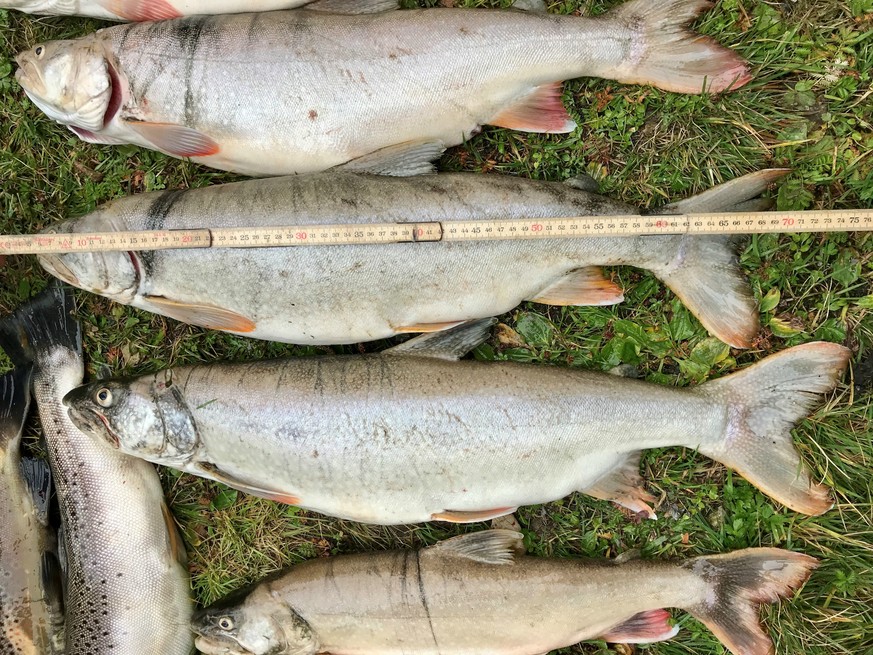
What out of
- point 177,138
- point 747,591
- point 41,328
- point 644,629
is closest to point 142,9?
point 177,138

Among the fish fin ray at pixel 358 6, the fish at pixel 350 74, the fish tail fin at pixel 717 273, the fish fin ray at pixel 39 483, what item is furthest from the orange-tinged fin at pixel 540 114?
the fish fin ray at pixel 39 483

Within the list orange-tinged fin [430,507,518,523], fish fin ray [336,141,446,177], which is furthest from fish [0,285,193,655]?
fish fin ray [336,141,446,177]

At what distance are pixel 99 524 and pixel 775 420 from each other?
3903 mm

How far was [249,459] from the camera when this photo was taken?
10.5 feet

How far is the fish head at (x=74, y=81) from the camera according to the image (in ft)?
10.7

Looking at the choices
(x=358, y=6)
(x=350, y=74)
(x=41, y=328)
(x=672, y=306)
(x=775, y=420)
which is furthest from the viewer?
(x=41, y=328)

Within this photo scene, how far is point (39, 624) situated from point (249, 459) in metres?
1.91

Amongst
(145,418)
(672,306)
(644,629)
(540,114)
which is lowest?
(644,629)

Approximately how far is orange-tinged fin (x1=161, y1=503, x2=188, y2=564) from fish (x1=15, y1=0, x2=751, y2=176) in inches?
83.0

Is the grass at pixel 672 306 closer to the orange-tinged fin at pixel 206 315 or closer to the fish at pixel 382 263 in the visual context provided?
the fish at pixel 382 263

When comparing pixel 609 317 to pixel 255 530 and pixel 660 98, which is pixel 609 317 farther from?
pixel 255 530

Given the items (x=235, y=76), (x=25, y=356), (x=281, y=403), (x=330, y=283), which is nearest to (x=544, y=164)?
(x=330, y=283)

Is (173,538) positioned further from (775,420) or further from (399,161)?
(775,420)

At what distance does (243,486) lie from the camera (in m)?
3.24
